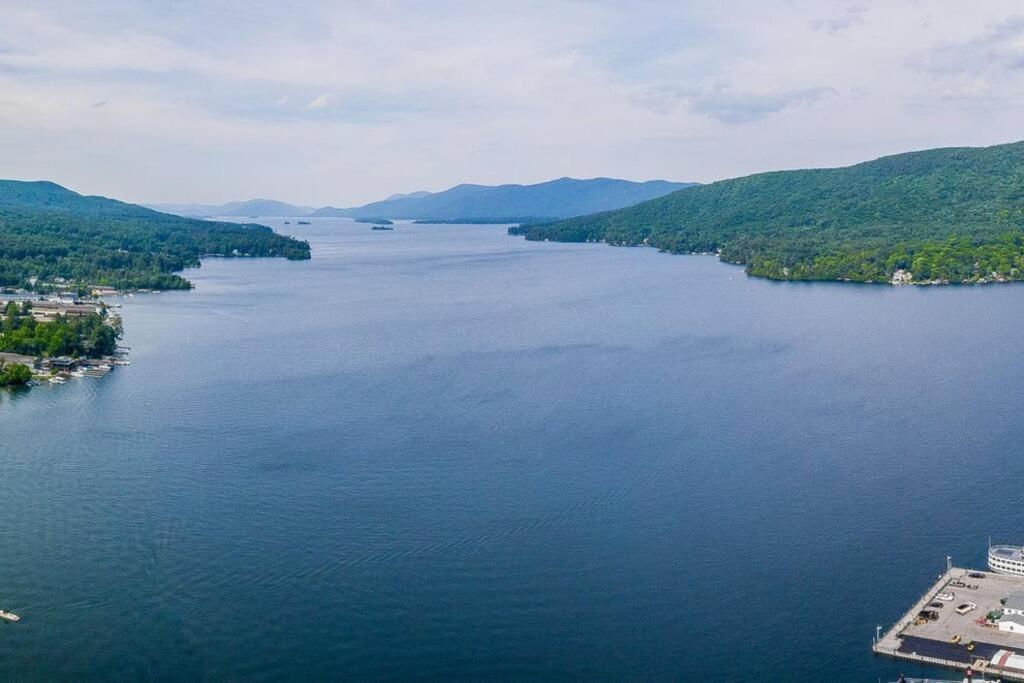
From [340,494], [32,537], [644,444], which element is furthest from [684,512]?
[32,537]

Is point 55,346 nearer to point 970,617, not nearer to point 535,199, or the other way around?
point 970,617

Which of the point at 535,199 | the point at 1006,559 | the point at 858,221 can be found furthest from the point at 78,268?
the point at 535,199

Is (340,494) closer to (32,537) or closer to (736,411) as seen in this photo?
(32,537)

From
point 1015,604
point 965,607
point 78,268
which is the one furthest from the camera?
point 78,268

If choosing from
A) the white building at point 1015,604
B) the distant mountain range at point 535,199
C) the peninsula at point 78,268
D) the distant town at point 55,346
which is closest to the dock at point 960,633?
the white building at point 1015,604

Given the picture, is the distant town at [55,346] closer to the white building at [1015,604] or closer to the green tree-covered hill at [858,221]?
the white building at [1015,604]

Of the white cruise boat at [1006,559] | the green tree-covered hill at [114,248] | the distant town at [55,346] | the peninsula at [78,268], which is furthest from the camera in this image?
the green tree-covered hill at [114,248]

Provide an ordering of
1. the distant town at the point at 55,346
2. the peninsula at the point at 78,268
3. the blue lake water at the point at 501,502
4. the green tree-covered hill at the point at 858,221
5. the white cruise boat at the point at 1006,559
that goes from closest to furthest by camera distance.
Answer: the blue lake water at the point at 501,502, the white cruise boat at the point at 1006,559, the distant town at the point at 55,346, the peninsula at the point at 78,268, the green tree-covered hill at the point at 858,221

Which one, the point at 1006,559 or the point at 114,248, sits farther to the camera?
the point at 114,248
